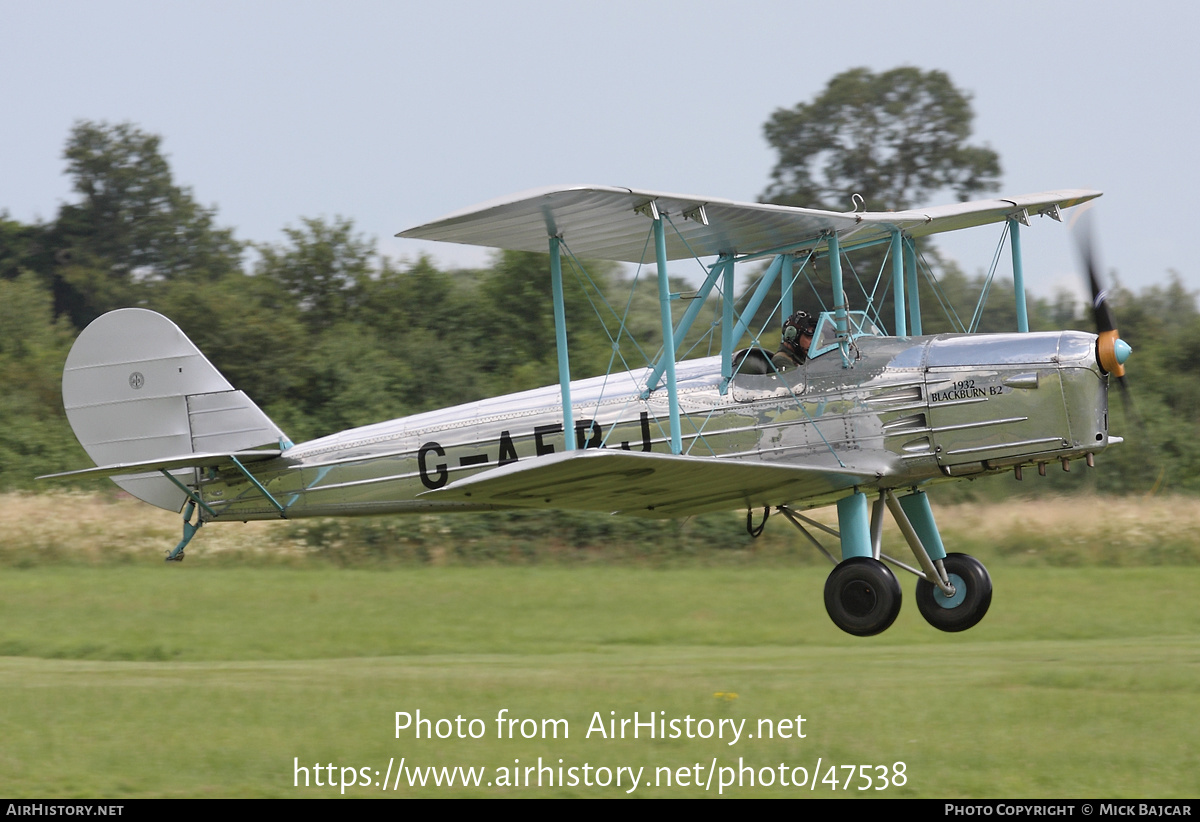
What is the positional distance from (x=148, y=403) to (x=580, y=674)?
456 centimetres

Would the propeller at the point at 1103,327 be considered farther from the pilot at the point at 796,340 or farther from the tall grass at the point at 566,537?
the tall grass at the point at 566,537

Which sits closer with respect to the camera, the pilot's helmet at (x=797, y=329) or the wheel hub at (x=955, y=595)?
the pilot's helmet at (x=797, y=329)

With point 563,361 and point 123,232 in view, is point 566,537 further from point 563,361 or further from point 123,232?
point 123,232

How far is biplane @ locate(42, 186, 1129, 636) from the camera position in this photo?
870cm

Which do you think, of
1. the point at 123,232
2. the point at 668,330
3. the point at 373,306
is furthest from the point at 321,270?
the point at 668,330

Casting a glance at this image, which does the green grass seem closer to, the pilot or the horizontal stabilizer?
the horizontal stabilizer

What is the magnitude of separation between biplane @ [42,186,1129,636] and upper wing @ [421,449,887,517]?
2cm

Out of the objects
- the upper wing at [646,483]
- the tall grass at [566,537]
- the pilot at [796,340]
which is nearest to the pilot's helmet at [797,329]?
the pilot at [796,340]

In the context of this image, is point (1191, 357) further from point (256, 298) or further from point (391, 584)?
point (256, 298)

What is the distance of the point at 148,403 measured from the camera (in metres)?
11.6

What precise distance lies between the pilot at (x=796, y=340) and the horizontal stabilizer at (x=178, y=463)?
437 centimetres

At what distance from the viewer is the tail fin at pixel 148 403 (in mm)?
11547

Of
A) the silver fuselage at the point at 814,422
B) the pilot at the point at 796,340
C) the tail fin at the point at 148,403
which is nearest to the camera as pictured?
the silver fuselage at the point at 814,422

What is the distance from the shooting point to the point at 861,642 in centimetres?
1438
